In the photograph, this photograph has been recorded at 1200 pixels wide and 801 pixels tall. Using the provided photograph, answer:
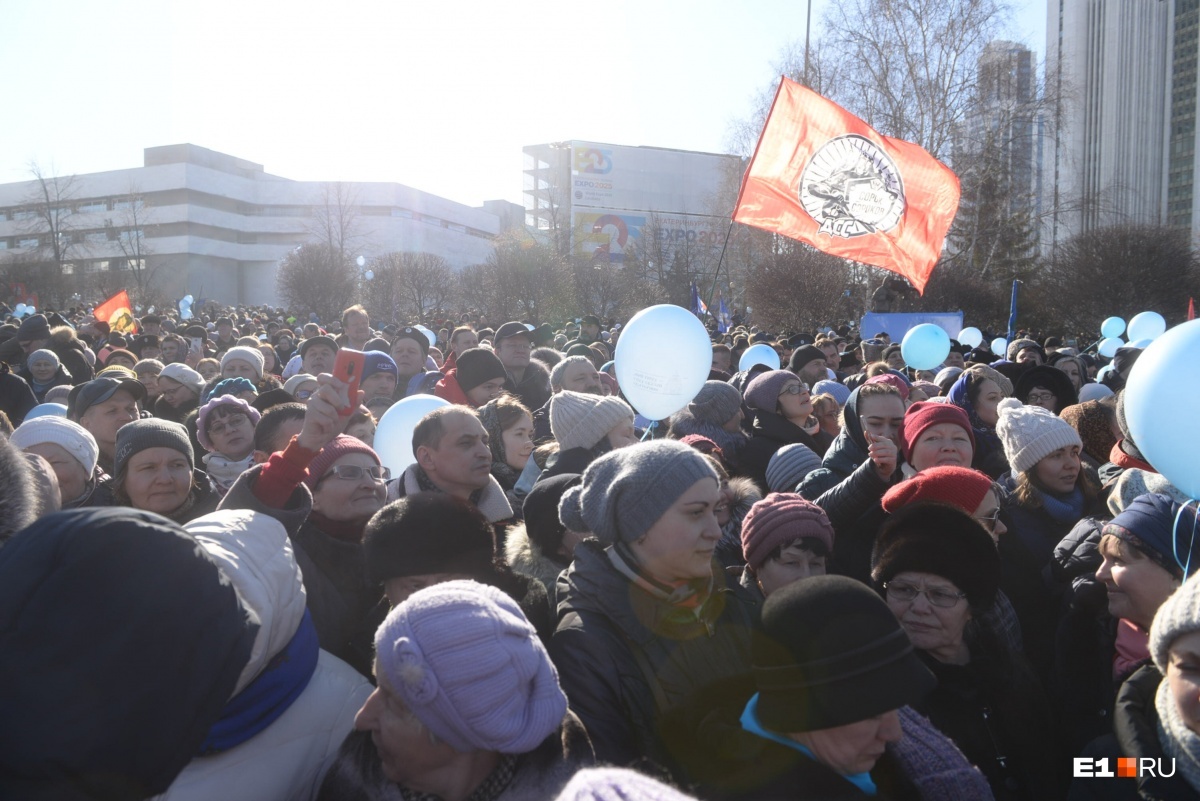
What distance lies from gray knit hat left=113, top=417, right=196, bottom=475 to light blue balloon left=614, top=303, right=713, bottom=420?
2.29 meters

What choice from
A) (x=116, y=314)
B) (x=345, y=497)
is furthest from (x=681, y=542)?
(x=116, y=314)

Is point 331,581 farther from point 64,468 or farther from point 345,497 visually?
point 64,468

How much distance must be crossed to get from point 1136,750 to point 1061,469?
6.64 feet

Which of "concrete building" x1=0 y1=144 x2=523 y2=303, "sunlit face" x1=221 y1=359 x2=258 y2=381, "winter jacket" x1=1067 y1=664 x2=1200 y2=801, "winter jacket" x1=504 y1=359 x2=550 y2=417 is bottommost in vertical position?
"winter jacket" x1=1067 y1=664 x2=1200 y2=801

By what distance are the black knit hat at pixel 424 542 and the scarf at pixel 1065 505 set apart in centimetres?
267

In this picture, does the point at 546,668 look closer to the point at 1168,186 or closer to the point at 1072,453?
the point at 1072,453

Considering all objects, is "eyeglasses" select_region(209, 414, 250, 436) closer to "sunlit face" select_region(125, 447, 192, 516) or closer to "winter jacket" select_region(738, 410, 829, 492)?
"sunlit face" select_region(125, 447, 192, 516)

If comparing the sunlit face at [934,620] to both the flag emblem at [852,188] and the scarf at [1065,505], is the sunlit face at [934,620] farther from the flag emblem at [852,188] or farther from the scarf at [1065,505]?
the flag emblem at [852,188]

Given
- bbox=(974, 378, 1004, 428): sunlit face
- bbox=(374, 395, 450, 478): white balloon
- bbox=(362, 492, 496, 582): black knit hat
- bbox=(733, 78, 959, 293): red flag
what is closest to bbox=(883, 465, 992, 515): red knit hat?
bbox=(362, 492, 496, 582): black knit hat

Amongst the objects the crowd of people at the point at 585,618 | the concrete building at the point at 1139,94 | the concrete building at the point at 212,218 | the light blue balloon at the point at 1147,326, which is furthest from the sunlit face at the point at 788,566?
the concrete building at the point at 1139,94

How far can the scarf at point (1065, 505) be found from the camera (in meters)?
3.74

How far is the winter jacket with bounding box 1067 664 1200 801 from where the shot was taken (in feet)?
6.44

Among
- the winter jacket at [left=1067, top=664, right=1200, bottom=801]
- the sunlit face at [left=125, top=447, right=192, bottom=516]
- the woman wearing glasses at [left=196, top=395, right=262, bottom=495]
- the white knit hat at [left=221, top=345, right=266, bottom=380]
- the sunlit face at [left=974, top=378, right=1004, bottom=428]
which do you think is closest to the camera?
the winter jacket at [left=1067, top=664, right=1200, bottom=801]

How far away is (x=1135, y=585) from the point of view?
2.61 metres
